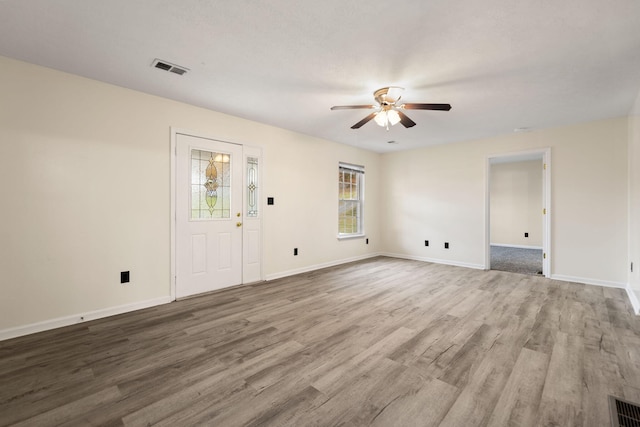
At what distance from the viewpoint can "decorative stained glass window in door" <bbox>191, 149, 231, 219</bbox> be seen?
3.77m

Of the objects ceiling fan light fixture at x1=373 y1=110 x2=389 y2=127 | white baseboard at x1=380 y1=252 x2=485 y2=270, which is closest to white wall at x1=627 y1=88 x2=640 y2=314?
white baseboard at x1=380 y1=252 x2=485 y2=270

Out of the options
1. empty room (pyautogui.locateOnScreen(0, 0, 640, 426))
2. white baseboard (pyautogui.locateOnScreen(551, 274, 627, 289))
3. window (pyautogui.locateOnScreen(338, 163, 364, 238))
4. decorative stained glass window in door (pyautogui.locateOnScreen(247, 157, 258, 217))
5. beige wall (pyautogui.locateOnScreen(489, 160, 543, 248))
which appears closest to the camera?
empty room (pyautogui.locateOnScreen(0, 0, 640, 426))

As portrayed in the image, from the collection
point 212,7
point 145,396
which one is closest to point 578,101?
point 212,7

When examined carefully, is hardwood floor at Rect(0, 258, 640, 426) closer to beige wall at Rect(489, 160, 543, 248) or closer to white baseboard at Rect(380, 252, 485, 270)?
white baseboard at Rect(380, 252, 485, 270)

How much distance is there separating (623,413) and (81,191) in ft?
15.2

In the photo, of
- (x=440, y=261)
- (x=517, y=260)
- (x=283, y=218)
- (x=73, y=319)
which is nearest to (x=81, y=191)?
(x=73, y=319)

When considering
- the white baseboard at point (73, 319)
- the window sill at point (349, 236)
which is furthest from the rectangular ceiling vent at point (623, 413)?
the window sill at point (349, 236)

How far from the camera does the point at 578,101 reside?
11.5 feet

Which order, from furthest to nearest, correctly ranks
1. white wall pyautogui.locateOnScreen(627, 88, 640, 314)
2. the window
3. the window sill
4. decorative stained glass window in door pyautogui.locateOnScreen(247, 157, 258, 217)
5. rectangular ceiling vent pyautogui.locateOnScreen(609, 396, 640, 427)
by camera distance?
the window → the window sill → decorative stained glass window in door pyautogui.locateOnScreen(247, 157, 258, 217) → white wall pyautogui.locateOnScreen(627, 88, 640, 314) → rectangular ceiling vent pyautogui.locateOnScreen(609, 396, 640, 427)

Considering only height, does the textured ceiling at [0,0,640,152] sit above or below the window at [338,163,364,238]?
above

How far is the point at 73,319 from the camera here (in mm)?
2844

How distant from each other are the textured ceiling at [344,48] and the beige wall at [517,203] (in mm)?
4759

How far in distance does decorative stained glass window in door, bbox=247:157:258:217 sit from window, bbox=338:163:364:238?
2.11m

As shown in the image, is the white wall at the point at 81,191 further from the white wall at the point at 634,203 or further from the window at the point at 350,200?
the white wall at the point at 634,203
